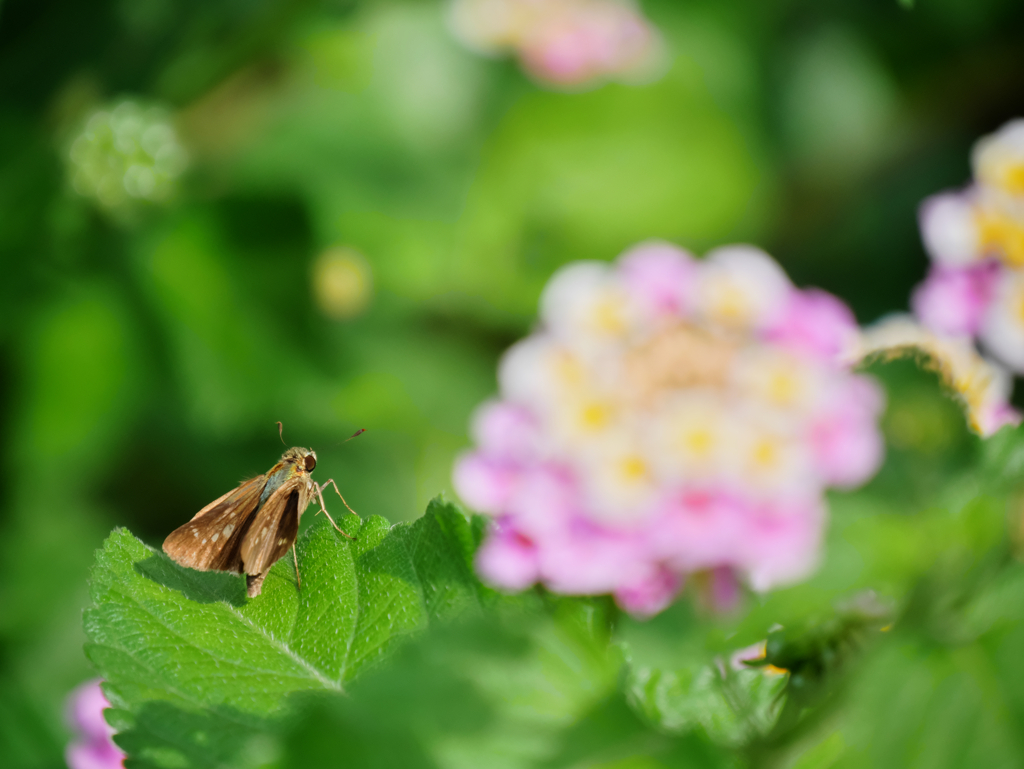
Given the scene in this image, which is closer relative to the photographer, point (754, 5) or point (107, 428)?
point (107, 428)

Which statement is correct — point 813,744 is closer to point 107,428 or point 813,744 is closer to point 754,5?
point 107,428

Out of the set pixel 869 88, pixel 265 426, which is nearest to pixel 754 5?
pixel 869 88

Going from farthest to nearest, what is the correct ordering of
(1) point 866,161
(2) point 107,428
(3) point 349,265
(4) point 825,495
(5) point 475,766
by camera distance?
1. (1) point 866,161
2. (3) point 349,265
3. (2) point 107,428
4. (4) point 825,495
5. (5) point 475,766

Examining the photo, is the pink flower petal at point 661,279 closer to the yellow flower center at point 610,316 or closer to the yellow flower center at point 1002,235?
the yellow flower center at point 610,316

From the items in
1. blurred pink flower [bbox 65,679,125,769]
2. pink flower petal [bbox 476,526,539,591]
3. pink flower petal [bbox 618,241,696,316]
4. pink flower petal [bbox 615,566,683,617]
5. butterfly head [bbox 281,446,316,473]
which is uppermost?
pink flower petal [bbox 618,241,696,316]

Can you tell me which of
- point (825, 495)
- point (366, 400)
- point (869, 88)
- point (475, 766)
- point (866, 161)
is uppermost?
point (869, 88)

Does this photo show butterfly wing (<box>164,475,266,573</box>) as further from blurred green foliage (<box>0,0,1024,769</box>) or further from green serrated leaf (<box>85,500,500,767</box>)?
blurred green foliage (<box>0,0,1024,769</box>)

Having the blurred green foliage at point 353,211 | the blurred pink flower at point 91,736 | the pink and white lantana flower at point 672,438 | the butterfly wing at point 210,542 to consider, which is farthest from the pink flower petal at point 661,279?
the blurred green foliage at point 353,211

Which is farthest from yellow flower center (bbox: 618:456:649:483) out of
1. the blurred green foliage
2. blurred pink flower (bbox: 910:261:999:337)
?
the blurred green foliage
